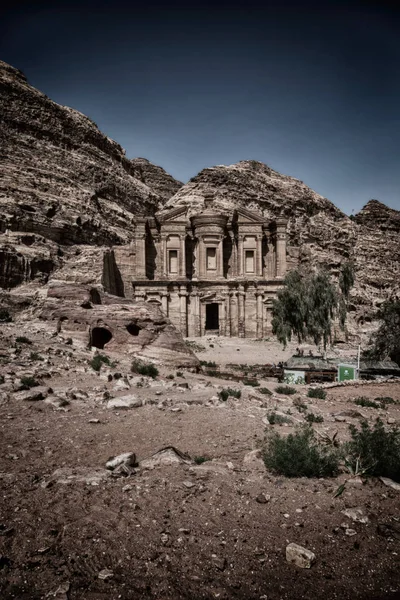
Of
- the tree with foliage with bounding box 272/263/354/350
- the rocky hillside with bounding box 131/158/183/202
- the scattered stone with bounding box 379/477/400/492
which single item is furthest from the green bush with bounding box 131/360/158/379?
the rocky hillside with bounding box 131/158/183/202

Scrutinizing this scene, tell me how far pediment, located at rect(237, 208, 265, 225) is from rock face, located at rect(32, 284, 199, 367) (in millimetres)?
27889

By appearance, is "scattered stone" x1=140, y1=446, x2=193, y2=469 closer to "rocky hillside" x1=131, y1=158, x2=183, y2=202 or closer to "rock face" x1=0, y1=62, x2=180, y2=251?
"rock face" x1=0, y1=62, x2=180, y2=251

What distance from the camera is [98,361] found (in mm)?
12883

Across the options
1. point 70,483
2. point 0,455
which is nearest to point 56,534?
point 70,483

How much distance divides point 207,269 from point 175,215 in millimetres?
7791

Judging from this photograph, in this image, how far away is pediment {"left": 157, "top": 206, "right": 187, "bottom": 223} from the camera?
135 ft

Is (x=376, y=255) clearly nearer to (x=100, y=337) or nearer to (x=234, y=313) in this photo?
(x=234, y=313)

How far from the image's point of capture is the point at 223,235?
40531 millimetres

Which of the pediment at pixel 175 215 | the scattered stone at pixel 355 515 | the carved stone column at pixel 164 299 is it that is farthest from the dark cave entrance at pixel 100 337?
the pediment at pixel 175 215

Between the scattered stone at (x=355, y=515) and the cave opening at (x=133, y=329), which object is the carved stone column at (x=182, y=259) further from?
the scattered stone at (x=355, y=515)

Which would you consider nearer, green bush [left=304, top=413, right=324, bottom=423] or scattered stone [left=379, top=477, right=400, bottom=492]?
scattered stone [left=379, top=477, right=400, bottom=492]

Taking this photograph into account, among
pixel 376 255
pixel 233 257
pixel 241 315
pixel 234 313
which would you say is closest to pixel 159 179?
pixel 233 257

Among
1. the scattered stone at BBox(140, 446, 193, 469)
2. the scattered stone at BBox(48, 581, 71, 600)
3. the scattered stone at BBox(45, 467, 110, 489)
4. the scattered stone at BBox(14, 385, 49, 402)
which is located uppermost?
the scattered stone at BBox(14, 385, 49, 402)

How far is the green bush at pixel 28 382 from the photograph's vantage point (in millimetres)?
8895
